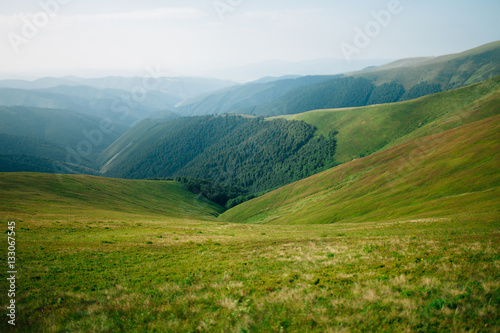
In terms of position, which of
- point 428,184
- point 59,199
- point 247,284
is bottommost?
point 428,184

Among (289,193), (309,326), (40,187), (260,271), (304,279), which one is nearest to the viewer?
(309,326)

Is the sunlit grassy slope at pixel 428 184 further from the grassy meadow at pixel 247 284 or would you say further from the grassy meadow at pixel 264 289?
the grassy meadow at pixel 264 289

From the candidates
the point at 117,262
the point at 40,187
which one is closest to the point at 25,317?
the point at 117,262

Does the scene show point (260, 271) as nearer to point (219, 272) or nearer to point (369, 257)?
point (219, 272)

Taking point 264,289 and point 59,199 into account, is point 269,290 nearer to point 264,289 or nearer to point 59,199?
point 264,289

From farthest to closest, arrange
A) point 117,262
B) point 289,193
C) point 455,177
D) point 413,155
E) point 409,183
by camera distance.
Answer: point 289,193 → point 413,155 → point 409,183 → point 455,177 → point 117,262

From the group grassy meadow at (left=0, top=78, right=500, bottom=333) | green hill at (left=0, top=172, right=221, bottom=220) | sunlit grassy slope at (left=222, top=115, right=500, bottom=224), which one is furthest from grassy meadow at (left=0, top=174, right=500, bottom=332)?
green hill at (left=0, top=172, right=221, bottom=220)

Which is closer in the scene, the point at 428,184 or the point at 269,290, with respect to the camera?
the point at 269,290

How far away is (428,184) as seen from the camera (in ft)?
192

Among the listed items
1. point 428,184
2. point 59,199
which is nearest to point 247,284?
point 428,184

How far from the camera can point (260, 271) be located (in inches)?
574

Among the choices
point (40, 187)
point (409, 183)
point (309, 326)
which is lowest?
point (409, 183)

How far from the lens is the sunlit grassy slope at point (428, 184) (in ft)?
145

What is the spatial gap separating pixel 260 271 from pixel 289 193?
116 metres
